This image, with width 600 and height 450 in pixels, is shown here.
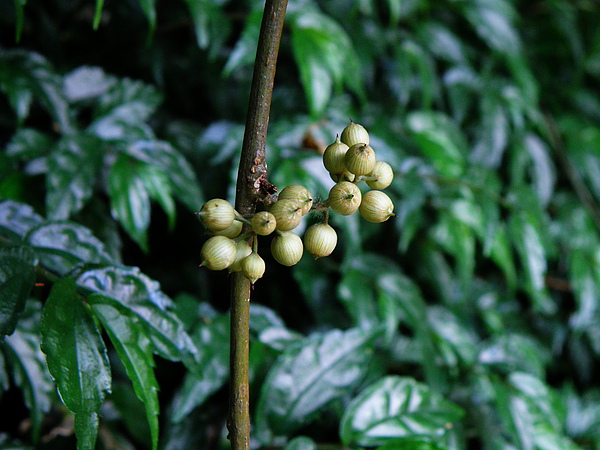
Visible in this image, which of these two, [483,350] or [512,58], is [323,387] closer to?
[483,350]

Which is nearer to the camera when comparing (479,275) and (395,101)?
(395,101)

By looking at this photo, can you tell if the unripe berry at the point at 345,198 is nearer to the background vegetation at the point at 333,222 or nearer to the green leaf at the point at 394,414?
the background vegetation at the point at 333,222

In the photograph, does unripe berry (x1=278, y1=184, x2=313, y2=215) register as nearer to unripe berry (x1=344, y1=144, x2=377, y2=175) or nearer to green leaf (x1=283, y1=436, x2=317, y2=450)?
unripe berry (x1=344, y1=144, x2=377, y2=175)

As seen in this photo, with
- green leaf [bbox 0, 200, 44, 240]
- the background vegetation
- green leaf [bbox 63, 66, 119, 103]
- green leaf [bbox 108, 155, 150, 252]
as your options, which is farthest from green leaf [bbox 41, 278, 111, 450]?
green leaf [bbox 63, 66, 119, 103]

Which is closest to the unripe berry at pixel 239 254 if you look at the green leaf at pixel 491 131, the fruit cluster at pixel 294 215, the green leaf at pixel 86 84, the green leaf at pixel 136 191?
the fruit cluster at pixel 294 215

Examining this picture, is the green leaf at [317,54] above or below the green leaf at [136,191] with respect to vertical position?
above

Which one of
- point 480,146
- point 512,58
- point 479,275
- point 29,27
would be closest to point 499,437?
point 479,275
